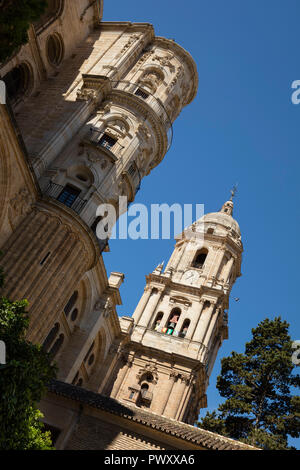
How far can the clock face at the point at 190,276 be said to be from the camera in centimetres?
4536

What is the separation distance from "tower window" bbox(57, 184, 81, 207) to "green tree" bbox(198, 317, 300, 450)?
15.4 metres

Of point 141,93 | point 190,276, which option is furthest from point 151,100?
point 190,276

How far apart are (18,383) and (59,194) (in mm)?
13499

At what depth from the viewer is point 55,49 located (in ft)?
101

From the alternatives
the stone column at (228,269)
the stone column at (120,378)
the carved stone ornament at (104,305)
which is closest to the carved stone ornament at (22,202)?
the carved stone ornament at (104,305)

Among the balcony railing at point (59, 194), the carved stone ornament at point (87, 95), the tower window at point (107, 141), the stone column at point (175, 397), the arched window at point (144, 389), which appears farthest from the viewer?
the arched window at point (144, 389)

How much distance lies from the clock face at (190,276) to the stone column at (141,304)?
151 inches

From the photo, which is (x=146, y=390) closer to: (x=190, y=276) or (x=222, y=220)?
(x=190, y=276)

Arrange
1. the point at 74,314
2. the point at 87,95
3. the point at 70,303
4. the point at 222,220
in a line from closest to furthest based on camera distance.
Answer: the point at 87,95 → the point at 70,303 → the point at 74,314 → the point at 222,220

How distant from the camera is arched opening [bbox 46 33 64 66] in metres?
29.8

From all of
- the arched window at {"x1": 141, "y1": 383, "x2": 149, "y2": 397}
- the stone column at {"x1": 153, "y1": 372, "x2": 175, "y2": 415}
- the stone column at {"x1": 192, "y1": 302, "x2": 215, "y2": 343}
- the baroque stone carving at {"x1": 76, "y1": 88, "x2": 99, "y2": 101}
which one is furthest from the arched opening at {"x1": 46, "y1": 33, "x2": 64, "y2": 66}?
the arched window at {"x1": 141, "y1": 383, "x2": 149, "y2": 397}

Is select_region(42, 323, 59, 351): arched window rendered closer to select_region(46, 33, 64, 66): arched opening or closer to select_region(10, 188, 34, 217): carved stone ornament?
select_region(10, 188, 34, 217): carved stone ornament

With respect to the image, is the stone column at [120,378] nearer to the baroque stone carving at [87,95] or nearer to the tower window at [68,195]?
the tower window at [68,195]
